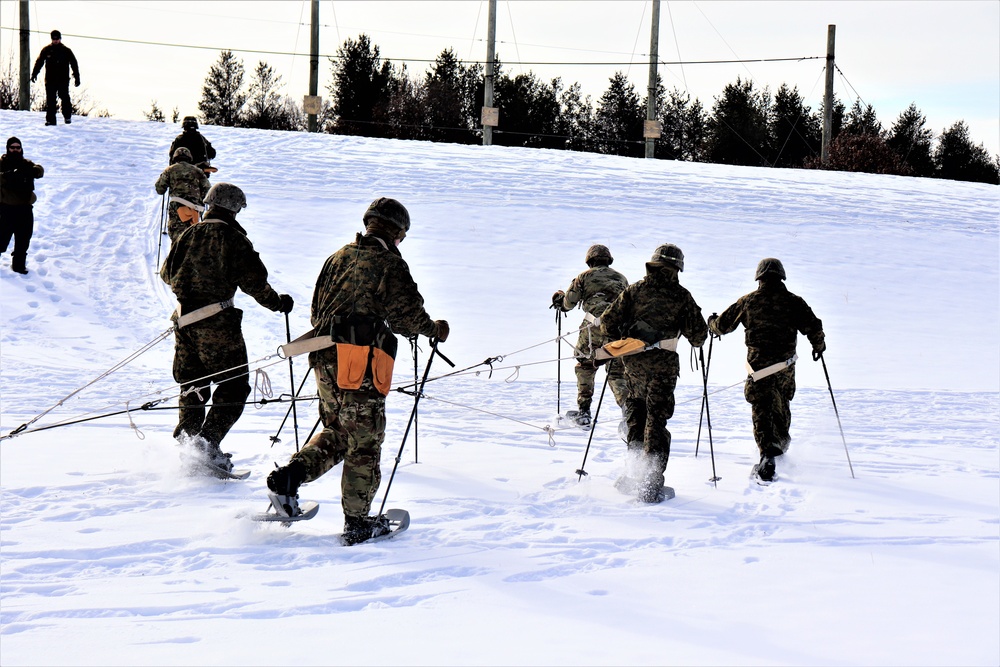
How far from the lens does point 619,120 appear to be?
40000 mm

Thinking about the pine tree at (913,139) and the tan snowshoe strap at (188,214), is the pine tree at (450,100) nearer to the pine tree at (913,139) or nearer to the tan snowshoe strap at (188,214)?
the pine tree at (913,139)

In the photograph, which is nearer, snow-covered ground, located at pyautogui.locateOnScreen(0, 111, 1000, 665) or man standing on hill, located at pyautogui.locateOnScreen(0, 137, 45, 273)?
snow-covered ground, located at pyautogui.locateOnScreen(0, 111, 1000, 665)

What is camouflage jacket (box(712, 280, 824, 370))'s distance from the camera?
6629 mm

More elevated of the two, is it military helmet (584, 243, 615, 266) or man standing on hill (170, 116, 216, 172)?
man standing on hill (170, 116, 216, 172)

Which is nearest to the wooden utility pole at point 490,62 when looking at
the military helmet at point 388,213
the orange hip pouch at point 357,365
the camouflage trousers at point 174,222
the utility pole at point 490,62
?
the utility pole at point 490,62

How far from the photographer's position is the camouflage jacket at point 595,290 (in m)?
7.86

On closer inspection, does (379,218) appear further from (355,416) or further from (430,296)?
(430,296)

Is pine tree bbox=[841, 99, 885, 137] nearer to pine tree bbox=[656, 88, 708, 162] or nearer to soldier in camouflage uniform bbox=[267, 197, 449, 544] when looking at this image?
pine tree bbox=[656, 88, 708, 162]

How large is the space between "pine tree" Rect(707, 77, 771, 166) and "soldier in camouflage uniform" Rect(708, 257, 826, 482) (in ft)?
111

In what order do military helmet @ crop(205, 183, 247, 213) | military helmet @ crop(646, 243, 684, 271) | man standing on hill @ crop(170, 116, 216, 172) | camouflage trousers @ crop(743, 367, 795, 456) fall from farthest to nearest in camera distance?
man standing on hill @ crop(170, 116, 216, 172)
camouflage trousers @ crop(743, 367, 795, 456)
military helmet @ crop(646, 243, 684, 271)
military helmet @ crop(205, 183, 247, 213)

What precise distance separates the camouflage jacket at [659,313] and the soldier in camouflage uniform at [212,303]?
2.07 meters

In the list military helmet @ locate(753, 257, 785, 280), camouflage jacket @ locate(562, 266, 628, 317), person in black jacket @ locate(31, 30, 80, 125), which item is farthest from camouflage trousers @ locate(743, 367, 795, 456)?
person in black jacket @ locate(31, 30, 80, 125)

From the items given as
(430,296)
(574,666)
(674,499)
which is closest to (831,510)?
(674,499)

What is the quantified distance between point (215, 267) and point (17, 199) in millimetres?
7075
